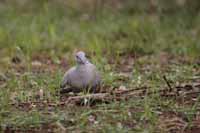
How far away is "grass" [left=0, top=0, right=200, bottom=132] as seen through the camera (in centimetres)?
393

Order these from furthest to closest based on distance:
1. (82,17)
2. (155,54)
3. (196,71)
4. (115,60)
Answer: (82,17), (155,54), (115,60), (196,71)

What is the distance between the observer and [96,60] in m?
5.61

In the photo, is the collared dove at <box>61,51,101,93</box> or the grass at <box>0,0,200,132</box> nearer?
the grass at <box>0,0,200,132</box>

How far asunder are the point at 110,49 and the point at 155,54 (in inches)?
21.1

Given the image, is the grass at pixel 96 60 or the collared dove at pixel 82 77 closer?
the grass at pixel 96 60

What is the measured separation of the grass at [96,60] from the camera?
3.93 m

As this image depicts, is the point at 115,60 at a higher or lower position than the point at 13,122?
higher

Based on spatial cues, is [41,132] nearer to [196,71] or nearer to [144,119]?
[144,119]

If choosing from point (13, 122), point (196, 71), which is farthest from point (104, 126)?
point (196, 71)

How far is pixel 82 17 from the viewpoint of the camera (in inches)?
344

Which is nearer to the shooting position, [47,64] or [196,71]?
[196,71]

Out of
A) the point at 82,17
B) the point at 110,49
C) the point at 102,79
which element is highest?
the point at 82,17

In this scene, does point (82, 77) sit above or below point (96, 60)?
below

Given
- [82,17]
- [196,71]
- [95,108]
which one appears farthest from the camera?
[82,17]
